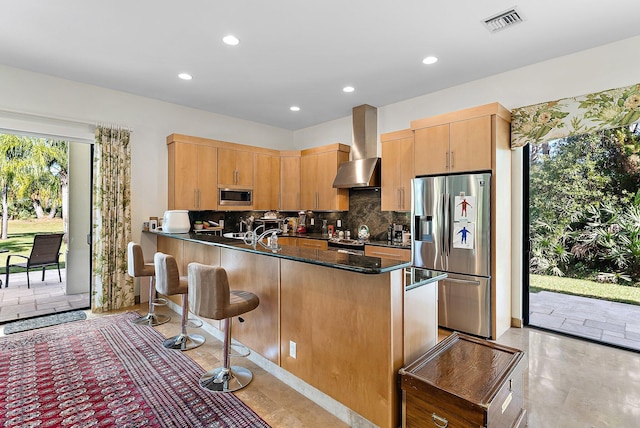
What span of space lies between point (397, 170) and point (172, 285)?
3178 millimetres

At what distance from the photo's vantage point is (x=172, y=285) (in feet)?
9.91

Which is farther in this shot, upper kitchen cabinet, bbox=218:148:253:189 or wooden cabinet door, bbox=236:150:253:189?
wooden cabinet door, bbox=236:150:253:189

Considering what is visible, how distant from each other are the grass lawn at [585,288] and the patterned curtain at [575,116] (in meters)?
1.65

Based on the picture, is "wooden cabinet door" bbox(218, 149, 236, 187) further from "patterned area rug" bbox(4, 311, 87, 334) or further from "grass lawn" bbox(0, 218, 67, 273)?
"patterned area rug" bbox(4, 311, 87, 334)

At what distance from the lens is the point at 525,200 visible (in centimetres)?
373

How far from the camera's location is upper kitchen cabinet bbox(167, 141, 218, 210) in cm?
475

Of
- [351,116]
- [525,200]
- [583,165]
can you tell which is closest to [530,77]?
[583,165]

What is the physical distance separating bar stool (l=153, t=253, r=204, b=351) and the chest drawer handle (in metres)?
2.40

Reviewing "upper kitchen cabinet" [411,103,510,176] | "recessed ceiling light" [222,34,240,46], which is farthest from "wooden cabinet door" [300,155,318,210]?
"recessed ceiling light" [222,34,240,46]

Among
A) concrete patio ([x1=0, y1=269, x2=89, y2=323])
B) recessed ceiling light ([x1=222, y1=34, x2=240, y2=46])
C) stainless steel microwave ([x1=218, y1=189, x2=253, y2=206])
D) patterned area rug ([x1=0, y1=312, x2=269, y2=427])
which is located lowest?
patterned area rug ([x1=0, y1=312, x2=269, y2=427])

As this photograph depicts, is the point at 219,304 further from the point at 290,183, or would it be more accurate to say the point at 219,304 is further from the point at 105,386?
the point at 290,183

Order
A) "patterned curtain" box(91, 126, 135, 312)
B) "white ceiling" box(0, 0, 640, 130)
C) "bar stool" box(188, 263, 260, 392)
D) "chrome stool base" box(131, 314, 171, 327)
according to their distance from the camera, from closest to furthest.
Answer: "bar stool" box(188, 263, 260, 392) < "white ceiling" box(0, 0, 640, 130) < "chrome stool base" box(131, 314, 171, 327) < "patterned curtain" box(91, 126, 135, 312)

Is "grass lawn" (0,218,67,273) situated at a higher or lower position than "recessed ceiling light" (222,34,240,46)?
lower

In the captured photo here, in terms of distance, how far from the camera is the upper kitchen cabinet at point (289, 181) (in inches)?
233
